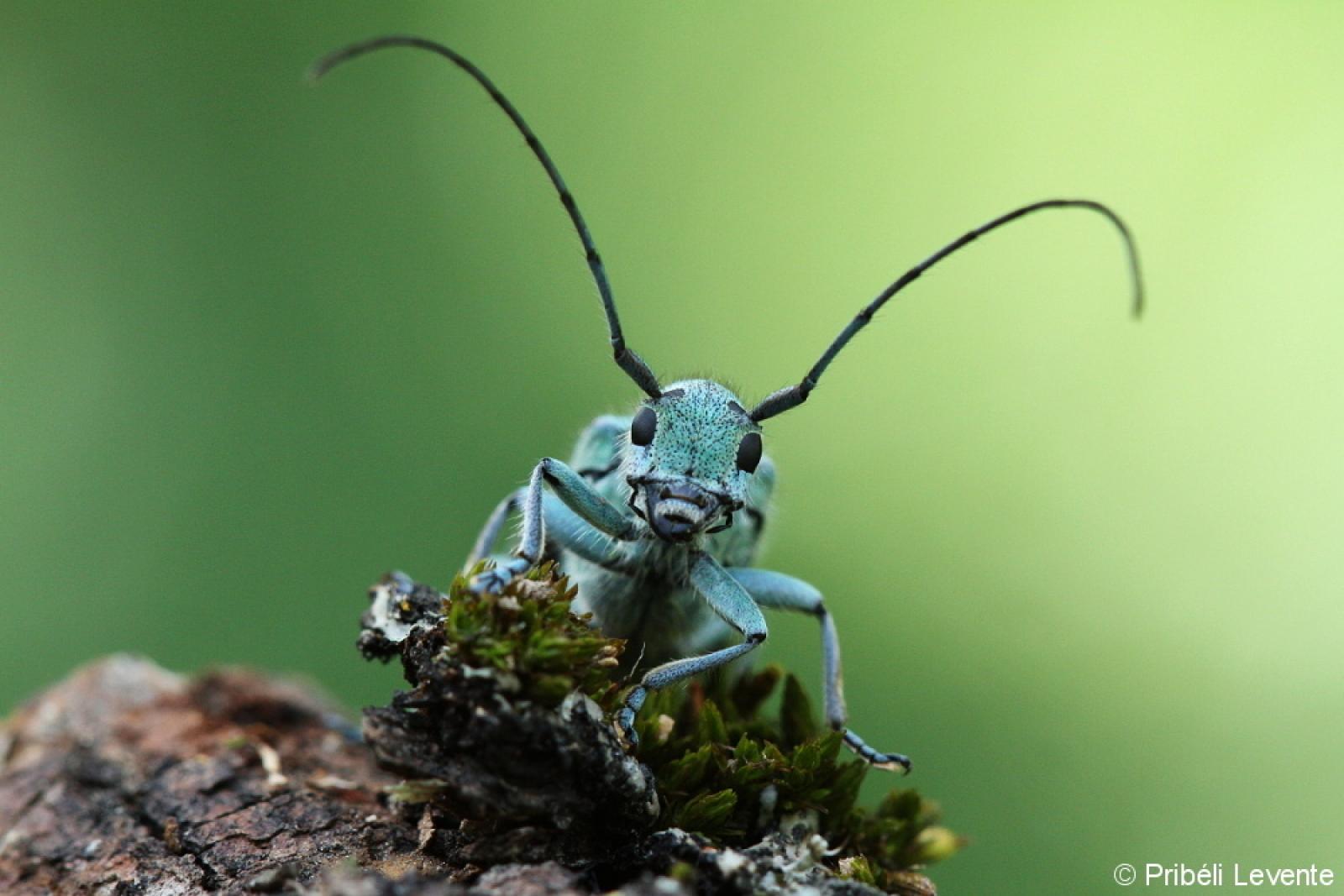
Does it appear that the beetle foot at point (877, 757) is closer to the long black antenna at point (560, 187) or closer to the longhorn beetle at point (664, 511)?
the longhorn beetle at point (664, 511)

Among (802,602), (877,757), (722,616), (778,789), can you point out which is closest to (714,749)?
(778,789)

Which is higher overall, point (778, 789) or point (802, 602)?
point (802, 602)

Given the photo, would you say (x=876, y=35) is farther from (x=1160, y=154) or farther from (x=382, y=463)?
(x=382, y=463)

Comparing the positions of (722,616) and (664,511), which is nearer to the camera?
(664,511)

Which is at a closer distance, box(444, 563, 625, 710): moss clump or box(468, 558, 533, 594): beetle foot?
box(444, 563, 625, 710): moss clump

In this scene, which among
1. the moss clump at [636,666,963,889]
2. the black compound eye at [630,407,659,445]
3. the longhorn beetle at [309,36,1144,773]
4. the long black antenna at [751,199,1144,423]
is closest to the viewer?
the moss clump at [636,666,963,889]

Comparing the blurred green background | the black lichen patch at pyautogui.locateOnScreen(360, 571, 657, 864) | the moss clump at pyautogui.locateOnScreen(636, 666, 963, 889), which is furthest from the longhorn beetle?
the blurred green background

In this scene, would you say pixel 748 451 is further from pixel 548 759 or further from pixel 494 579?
pixel 548 759

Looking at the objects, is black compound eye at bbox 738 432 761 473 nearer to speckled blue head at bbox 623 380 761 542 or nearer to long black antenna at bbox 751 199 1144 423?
speckled blue head at bbox 623 380 761 542
